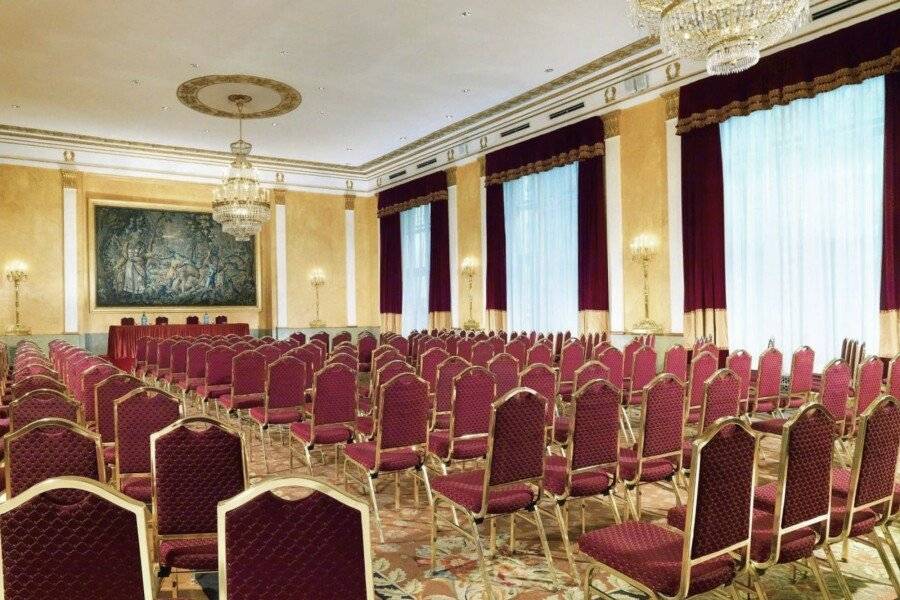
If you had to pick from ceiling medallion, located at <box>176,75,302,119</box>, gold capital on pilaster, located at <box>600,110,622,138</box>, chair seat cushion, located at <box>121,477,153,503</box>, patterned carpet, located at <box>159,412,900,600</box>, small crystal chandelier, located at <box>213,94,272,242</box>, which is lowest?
patterned carpet, located at <box>159,412,900,600</box>

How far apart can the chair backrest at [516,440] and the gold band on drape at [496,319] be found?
989cm

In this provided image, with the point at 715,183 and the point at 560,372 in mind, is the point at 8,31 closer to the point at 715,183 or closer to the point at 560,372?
the point at 560,372

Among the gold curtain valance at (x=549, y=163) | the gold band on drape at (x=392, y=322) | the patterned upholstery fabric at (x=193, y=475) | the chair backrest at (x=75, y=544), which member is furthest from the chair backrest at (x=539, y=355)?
the gold band on drape at (x=392, y=322)

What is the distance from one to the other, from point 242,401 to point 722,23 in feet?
16.5

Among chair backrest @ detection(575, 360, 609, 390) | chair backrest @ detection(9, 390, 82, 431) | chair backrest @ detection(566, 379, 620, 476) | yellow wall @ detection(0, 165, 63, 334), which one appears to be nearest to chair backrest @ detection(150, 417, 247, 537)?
chair backrest @ detection(9, 390, 82, 431)

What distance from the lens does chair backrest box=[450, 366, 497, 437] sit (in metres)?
4.04

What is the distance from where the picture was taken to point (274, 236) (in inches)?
647

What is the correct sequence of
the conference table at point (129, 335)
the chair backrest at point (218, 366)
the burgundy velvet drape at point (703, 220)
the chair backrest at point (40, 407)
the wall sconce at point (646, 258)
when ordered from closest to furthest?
the chair backrest at point (40, 407), the chair backrest at point (218, 366), the burgundy velvet drape at point (703, 220), the wall sconce at point (646, 258), the conference table at point (129, 335)

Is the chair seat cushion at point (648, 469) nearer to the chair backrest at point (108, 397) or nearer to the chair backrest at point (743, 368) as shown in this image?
the chair backrest at point (743, 368)

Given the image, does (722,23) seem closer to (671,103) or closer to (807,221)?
(807,221)

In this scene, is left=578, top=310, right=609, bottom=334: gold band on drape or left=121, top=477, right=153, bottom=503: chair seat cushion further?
left=578, top=310, right=609, bottom=334: gold band on drape

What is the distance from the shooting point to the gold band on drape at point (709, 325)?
29.9ft

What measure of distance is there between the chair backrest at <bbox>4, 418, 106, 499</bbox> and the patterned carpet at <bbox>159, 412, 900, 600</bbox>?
2.71 ft

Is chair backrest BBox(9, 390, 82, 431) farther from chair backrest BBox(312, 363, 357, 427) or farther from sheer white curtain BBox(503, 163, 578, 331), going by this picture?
sheer white curtain BBox(503, 163, 578, 331)
